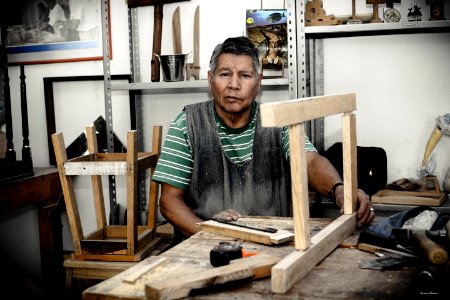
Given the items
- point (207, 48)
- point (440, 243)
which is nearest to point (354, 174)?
point (440, 243)

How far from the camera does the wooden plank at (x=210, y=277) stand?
1.15 m

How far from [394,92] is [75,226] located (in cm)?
215

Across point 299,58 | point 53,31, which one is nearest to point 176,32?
point 299,58

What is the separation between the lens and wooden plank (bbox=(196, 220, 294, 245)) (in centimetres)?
157

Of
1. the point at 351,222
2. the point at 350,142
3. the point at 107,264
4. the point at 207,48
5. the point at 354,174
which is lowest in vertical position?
the point at 107,264

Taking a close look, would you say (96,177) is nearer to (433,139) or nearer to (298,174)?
(298,174)

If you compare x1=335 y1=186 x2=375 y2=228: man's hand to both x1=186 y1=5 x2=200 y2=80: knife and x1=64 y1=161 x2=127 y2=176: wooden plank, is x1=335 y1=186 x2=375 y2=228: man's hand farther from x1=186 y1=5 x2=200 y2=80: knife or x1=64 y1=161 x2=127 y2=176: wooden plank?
x1=186 y1=5 x2=200 y2=80: knife

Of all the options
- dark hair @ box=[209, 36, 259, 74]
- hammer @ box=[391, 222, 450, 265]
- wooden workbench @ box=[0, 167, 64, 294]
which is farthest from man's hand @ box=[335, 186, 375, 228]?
wooden workbench @ box=[0, 167, 64, 294]

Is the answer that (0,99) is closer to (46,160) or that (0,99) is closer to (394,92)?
(46,160)

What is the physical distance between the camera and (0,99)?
3.48 m

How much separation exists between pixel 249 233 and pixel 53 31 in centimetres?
298

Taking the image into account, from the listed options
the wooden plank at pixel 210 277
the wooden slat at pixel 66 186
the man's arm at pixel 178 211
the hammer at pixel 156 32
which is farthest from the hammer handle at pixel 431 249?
the hammer at pixel 156 32

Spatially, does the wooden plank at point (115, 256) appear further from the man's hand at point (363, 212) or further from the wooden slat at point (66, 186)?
the man's hand at point (363, 212)

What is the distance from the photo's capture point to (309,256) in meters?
1.35
